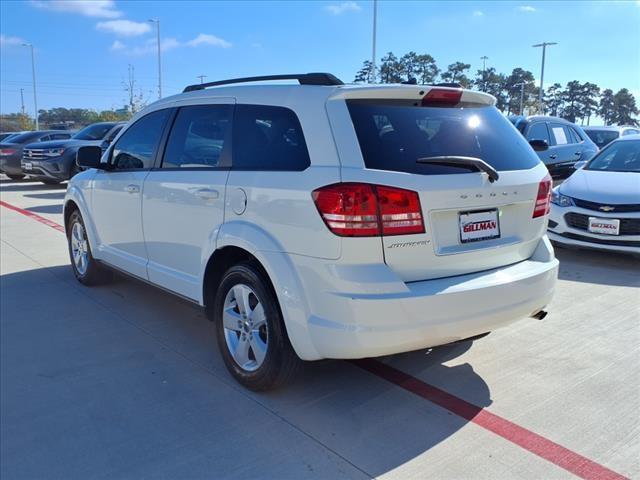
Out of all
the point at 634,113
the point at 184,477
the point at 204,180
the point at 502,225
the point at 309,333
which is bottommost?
the point at 184,477

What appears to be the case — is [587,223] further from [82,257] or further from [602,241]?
[82,257]

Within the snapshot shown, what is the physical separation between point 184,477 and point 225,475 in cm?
19

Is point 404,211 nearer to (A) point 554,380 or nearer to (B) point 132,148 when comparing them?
(A) point 554,380

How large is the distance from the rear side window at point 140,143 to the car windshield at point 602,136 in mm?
15309

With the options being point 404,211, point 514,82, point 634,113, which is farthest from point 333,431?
point 634,113

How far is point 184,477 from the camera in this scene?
2.54 meters

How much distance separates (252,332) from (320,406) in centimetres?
60

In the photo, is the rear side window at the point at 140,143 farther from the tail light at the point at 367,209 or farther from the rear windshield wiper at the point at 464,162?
the rear windshield wiper at the point at 464,162

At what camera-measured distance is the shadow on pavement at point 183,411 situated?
8.71ft

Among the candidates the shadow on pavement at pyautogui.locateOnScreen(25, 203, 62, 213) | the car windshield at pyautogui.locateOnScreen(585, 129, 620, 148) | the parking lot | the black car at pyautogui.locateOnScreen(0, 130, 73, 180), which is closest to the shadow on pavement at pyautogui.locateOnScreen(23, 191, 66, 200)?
the shadow on pavement at pyautogui.locateOnScreen(25, 203, 62, 213)

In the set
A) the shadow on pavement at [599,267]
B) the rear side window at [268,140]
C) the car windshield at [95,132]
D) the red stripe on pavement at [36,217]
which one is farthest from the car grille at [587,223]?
the car windshield at [95,132]

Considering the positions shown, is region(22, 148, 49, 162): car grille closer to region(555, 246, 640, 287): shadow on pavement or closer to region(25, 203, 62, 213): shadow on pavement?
region(25, 203, 62, 213): shadow on pavement

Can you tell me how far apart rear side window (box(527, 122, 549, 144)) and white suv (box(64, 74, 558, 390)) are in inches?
292

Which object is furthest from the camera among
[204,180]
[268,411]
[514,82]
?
[514,82]
